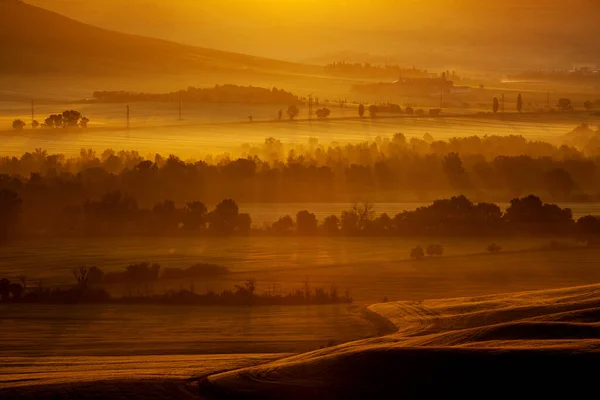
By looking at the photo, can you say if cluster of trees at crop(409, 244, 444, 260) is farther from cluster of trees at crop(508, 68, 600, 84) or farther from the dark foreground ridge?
cluster of trees at crop(508, 68, 600, 84)

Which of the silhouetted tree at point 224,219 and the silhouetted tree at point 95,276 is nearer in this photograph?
the silhouetted tree at point 95,276

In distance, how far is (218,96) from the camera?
8075 centimetres

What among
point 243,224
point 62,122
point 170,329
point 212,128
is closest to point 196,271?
point 170,329

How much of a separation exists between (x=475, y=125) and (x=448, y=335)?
4731cm

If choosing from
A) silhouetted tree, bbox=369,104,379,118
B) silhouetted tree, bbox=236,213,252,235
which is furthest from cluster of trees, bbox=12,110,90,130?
silhouetted tree, bbox=236,213,252,235

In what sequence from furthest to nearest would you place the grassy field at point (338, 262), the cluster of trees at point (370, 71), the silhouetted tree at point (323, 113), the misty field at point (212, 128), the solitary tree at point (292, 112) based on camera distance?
the cluster of trees at point (370, 71) → the solitary tree at point (292, 112) → the silhouetted tree at point (323, 113) → the misty field at point (212, 128) → the grassy field at point (338, 262)

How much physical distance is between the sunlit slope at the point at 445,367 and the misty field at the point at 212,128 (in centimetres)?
2955

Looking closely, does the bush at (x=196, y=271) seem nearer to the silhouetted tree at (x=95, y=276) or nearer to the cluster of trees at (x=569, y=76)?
the silhouetted tree at (x=95, y=276)

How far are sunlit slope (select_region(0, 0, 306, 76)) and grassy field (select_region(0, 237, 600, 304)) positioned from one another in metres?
72.0

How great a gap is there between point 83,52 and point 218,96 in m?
34.5

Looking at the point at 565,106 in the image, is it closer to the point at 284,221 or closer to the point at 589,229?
the point at 589,229

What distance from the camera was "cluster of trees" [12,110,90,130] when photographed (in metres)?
59.4

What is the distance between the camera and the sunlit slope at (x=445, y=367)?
1842cm

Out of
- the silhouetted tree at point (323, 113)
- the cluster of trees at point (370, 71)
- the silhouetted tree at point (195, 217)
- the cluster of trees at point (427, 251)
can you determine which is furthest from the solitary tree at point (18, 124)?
the cluster of trees at point (370, 71)
